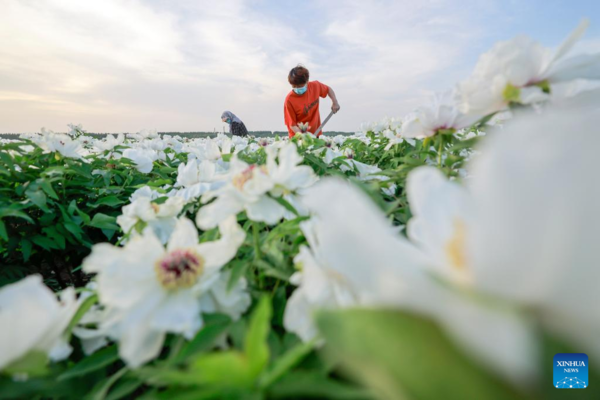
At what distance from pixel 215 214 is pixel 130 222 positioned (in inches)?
13.9

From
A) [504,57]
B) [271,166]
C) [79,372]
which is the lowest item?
A: [79,372]

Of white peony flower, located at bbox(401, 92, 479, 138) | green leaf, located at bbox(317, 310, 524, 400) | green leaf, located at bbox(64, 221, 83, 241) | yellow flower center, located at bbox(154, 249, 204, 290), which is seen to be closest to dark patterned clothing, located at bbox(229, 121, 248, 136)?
green leaf, located at bbox(64, 221, 83, 241)

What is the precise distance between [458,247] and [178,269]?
34 centimetres

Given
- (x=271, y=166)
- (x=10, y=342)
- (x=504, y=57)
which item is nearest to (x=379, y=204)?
(x=271, y=166)

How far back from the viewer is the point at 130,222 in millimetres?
771

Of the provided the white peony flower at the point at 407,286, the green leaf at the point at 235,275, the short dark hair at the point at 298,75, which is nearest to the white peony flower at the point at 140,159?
the green leaf at the point at 235,275

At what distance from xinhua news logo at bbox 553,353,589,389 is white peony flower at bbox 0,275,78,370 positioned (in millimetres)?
454

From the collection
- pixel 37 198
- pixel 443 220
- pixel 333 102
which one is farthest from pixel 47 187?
pixel 333 102

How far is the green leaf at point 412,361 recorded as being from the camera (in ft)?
0.59

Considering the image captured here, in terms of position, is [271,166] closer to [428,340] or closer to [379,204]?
[379,204]

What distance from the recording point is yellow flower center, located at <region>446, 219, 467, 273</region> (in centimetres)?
24

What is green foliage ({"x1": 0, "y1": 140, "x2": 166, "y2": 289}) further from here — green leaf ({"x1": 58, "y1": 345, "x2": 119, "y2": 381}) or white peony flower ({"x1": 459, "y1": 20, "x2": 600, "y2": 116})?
white peony flower ({"x1": 459, "y1": 20, "x2": 600, "y2": 116})

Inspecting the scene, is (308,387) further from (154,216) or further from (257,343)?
(154,216)

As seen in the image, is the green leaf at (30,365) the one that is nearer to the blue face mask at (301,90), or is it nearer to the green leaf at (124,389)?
the green leaf at (124,389)
